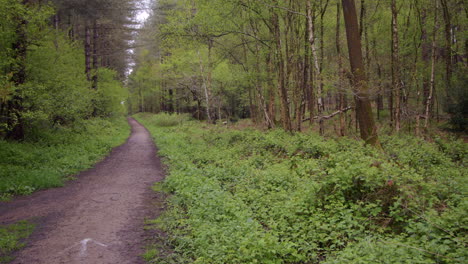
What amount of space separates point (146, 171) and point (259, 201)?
21.1 ft

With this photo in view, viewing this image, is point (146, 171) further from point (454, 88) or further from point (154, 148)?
point (454, 88)

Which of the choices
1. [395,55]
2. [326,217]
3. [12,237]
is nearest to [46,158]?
[12,237]

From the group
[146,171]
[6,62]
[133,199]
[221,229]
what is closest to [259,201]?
[221,229]

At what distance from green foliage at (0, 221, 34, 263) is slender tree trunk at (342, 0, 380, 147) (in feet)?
31.3

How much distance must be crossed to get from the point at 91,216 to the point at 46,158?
6734mm

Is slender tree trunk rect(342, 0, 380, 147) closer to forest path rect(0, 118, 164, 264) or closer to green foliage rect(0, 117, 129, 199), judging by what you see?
forest path rect(0, 118, 164, 264)

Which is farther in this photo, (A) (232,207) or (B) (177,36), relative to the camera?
(B) (177,36)

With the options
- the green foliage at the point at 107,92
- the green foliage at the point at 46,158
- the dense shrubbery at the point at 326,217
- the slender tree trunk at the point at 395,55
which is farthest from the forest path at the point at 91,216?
the green foliage at the point at 107,92

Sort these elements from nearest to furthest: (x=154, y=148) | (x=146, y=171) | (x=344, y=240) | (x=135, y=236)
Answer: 1. (x=344, y=240)
2. (x=135, y=236)
3. (x=146, y=171)
4. (x=154, y=148)

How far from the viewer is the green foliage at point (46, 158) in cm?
916

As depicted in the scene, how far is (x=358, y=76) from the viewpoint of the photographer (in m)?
9.65

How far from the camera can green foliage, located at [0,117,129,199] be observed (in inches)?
360

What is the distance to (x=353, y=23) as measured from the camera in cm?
952

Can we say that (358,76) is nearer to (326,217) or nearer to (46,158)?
(326,217)
